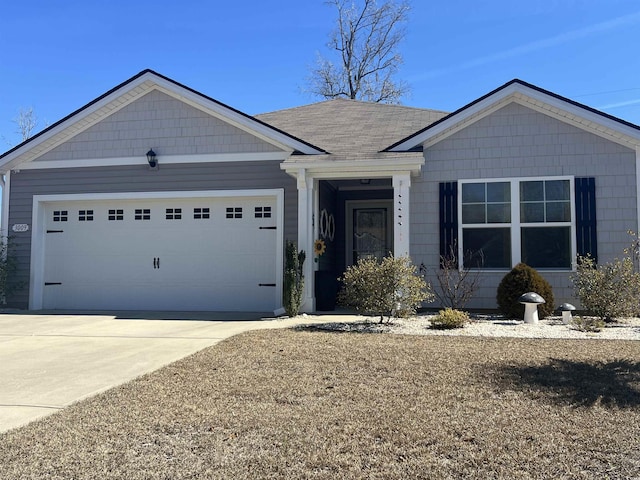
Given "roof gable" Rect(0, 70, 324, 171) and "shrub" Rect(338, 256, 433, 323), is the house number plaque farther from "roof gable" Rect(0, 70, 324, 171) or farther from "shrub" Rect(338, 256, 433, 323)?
"shrub" Rect(338, 256, 433, 323)

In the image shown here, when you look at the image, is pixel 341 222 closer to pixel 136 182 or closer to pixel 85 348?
pixel 136 182

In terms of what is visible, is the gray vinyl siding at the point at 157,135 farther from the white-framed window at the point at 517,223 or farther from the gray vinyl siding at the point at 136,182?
the white-framed window at the point at 517,223

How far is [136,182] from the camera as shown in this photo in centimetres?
1205

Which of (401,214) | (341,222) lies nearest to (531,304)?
(401,214)

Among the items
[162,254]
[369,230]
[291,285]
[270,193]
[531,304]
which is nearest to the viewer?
[531,304]

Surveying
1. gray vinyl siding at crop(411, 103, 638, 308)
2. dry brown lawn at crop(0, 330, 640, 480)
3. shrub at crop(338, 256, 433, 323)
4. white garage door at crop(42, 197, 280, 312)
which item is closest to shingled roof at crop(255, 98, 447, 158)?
gray vinyl siding at crop(411, 103, 638, 308)

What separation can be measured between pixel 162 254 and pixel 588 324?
8594 millimetres

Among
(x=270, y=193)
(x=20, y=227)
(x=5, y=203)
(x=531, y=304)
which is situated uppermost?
(x=270, y=193)

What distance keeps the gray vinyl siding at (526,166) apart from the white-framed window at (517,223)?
22cm

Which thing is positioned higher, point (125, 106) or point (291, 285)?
point (125, 106)

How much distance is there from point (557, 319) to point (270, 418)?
722 centimetres

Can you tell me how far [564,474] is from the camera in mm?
3197

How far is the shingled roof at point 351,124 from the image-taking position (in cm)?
1171

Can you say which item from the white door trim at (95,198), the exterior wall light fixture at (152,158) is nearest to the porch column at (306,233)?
the white door trim at (95,198)
